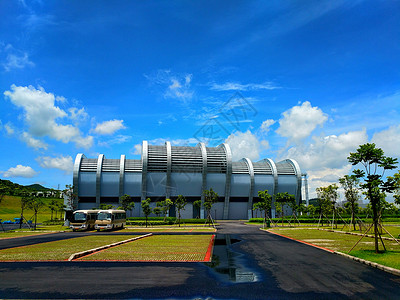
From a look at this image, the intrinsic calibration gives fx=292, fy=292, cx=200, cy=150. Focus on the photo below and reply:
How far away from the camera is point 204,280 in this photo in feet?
37.8

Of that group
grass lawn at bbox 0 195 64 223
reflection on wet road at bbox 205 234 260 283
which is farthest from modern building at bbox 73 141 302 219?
reflection on wet road at bbox 205 234 260 283

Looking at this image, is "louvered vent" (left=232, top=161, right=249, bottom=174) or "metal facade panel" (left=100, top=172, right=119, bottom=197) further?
"louvered vent" (left=232, top=161, right=249, bottom=174)

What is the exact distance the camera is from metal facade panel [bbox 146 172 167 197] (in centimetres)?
7231

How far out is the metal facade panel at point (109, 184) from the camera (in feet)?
235

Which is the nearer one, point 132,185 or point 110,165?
point 132,185

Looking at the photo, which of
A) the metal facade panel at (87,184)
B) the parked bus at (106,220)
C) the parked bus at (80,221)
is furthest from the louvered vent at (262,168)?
the parked bus at (80,221)

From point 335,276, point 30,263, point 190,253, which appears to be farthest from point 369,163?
point 30,263

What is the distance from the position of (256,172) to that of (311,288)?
68668 mm

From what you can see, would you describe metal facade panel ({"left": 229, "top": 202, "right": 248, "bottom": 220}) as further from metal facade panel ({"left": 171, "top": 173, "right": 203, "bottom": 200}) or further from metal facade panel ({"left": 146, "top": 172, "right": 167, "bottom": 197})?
metal facade panel ({"left": 146, "top": 172, "right": 167, "bottom": 197})

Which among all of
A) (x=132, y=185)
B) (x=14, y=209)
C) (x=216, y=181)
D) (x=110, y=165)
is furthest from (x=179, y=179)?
(x=14, y=209)

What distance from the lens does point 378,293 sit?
9.82 meters

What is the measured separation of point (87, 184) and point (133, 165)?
11.8m

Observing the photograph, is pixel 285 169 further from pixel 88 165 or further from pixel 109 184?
pixel 88 165

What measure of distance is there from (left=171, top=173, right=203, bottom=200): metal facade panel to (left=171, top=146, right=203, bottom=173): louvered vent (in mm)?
1256
